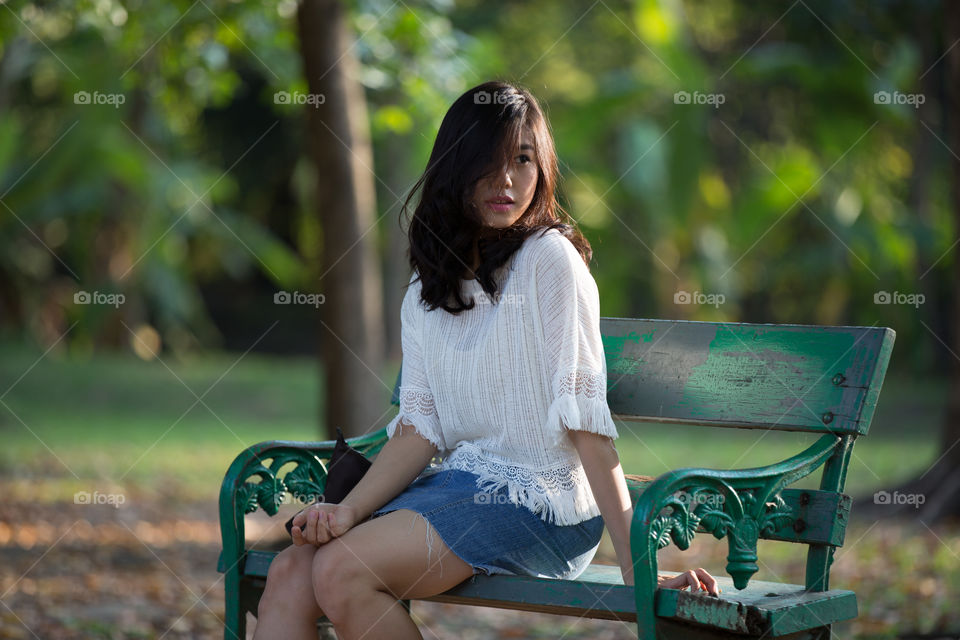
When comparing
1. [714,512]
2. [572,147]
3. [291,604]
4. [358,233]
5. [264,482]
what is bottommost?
[291,604]

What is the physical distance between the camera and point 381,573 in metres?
2.61

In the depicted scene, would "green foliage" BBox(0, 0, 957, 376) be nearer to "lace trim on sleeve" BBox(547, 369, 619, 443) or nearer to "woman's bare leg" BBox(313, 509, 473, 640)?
"lace trim on sleeve" BBox(547, 369, 619, 443)

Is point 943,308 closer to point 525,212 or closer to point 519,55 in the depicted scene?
point 519,55

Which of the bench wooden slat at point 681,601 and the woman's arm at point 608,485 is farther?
the woman's arm at point 608,485

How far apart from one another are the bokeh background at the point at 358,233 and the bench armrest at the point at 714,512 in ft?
3.07

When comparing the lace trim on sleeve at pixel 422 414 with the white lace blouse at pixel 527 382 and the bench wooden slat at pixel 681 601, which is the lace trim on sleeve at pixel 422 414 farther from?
the bench wooden slat at pixel 681 601

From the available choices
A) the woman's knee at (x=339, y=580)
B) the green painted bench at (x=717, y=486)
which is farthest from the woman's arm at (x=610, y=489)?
the woman's knee at (x=339, y=580)

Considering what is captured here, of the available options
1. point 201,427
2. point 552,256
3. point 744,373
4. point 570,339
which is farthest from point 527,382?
point 201,427

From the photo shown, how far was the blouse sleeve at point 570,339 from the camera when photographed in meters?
2.70

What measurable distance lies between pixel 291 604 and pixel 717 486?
105cm

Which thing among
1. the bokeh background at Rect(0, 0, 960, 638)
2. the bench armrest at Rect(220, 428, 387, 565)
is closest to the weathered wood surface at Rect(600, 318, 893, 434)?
the bokeh background at Rect(0, 0, 960, 638)

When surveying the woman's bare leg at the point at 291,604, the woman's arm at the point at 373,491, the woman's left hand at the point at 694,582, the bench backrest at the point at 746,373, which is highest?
the bench backrest at the point at 746,373

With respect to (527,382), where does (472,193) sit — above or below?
above

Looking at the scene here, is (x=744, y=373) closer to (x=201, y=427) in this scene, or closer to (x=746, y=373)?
(x=746, y=373)
